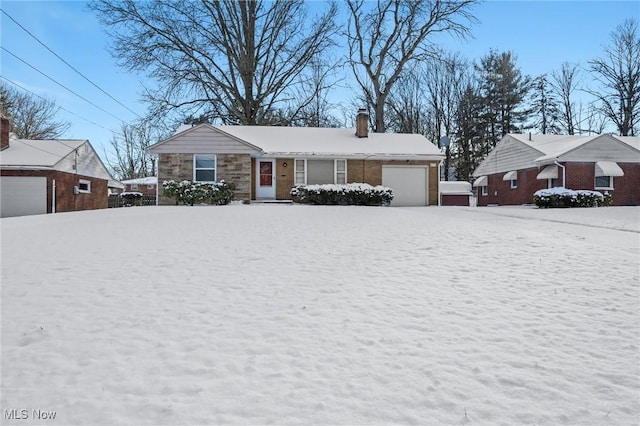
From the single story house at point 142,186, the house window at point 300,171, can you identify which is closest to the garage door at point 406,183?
the house window at point 300,171

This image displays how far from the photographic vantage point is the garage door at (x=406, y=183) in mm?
19781

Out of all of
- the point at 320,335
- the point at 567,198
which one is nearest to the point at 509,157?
the point at 567,198

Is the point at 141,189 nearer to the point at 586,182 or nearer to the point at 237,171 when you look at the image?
the point at 237,171

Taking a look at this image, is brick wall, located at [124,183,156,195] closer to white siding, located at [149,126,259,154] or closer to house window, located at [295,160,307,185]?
white siding, located at [149,126,259,154]

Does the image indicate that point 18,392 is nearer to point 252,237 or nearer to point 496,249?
point 252,237

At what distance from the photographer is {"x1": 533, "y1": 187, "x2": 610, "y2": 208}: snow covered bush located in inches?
717

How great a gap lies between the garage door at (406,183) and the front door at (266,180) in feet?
18.4

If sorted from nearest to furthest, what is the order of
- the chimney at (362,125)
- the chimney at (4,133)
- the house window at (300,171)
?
the house window at (300,171) → the chimney at (4,133) → the chimney at (362,125)

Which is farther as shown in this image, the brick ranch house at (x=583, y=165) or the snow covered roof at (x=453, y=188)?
the snow covered roof at (x=453, y=188)

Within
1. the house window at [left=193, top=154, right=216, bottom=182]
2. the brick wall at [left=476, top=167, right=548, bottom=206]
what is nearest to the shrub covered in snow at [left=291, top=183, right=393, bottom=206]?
the house window at [left=193, top=154, right=216, bottom=182]

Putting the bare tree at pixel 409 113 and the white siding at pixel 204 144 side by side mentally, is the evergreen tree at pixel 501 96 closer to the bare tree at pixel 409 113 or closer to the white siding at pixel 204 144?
the bare tree at pixel 409 113

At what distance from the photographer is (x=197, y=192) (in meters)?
17.0

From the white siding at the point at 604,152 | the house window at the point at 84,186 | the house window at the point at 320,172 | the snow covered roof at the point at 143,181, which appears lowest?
the house window at the point at 84,186

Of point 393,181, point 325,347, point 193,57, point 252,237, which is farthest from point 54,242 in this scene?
point 193,57
